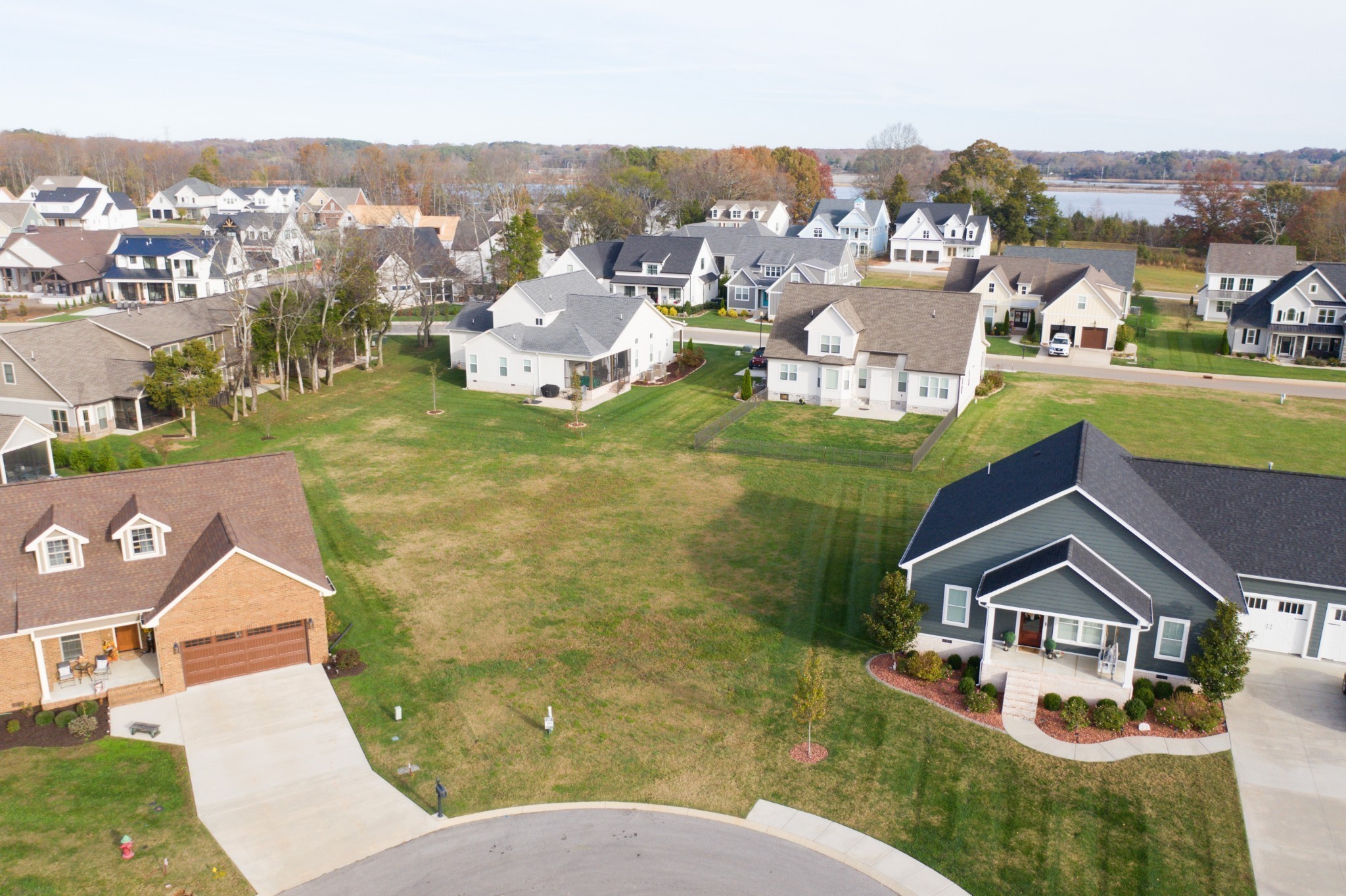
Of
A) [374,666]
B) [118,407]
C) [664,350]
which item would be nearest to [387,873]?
[374,666]

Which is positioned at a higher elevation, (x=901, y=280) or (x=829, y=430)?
(x=901, y=280)

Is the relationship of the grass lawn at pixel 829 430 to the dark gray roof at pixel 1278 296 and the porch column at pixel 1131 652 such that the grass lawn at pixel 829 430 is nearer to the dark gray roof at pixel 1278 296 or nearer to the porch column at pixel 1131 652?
the porch column at pixel 1131 652

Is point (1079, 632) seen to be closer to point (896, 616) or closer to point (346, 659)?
point (896, 616)

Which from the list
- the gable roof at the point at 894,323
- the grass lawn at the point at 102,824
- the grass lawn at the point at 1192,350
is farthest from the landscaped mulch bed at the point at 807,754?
the grass lawn at the point at 1192,350

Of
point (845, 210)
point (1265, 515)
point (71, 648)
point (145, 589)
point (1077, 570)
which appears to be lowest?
point (71, 648)

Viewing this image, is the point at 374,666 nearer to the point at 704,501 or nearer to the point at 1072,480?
the point at 704,501

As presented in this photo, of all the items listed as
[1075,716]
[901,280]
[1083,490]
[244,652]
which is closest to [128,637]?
[244,652]
